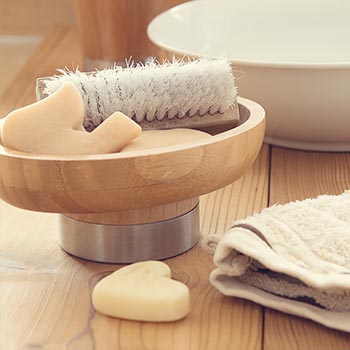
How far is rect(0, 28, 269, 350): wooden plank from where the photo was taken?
663 millimetres

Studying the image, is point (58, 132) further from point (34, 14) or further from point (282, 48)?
point (34, 14)

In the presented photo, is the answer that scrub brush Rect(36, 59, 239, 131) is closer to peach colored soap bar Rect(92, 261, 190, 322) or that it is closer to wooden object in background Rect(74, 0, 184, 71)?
peach colored soap bar Rect(92, 261, 190, 322)

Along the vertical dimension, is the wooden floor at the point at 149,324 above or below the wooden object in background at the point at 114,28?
above

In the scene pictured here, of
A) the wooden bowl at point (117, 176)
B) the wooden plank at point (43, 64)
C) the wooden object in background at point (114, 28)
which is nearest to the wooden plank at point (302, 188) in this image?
the wooden bowl at point (117, 176)

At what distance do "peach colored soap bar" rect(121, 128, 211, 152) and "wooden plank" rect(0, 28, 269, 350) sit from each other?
0.10 metres

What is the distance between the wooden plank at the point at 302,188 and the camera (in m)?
0.66

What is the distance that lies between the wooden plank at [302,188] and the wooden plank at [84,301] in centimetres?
1

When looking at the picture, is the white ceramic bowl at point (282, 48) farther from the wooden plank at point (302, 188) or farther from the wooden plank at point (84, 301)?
the wooden plank at point (84, 301)

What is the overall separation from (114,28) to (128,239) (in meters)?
0.73

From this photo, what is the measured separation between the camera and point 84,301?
72cm

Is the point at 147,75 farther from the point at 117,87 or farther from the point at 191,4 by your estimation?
the point at 191,4

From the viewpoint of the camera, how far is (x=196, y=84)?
2.67 feet

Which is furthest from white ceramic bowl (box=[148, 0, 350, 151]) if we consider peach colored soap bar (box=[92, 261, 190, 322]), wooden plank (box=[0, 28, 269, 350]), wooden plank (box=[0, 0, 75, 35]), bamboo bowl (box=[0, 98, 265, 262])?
wooden plank (box=[0, 0, 75, 35])

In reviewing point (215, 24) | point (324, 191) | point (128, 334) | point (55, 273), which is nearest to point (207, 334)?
point (128, 334)
